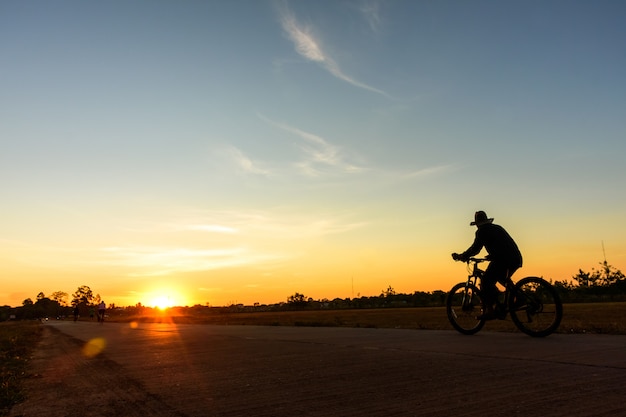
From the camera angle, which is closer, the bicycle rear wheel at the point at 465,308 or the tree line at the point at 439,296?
the bicycle rear wheel at the point at 465,308

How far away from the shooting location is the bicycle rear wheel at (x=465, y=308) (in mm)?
9125

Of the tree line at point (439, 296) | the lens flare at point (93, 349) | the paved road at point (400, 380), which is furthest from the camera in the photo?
the tree line at point (439, 296)

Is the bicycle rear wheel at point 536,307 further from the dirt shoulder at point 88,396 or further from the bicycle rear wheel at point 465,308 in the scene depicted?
the dirt shoulder at point 88,396

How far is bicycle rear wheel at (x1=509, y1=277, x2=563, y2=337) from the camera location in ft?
26.2

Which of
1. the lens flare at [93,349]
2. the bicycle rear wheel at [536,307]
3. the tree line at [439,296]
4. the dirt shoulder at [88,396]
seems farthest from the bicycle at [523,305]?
the tree line at [439,296]

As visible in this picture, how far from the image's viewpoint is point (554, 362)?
5.07 m

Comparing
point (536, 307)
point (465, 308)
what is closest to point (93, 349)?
point (465, 308)

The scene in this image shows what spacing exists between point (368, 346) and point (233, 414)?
178 inches

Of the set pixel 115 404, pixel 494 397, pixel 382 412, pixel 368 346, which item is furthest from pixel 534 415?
pixel 368 346

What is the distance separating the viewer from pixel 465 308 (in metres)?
9.34

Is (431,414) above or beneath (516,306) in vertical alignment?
beneath

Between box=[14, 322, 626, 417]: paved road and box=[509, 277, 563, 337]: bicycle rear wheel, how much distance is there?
0.56 m

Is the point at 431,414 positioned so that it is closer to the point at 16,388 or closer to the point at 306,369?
the point at 306,369

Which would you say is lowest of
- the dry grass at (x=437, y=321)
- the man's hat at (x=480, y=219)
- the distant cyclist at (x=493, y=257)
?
the dry grass at (x=437, y=321)
